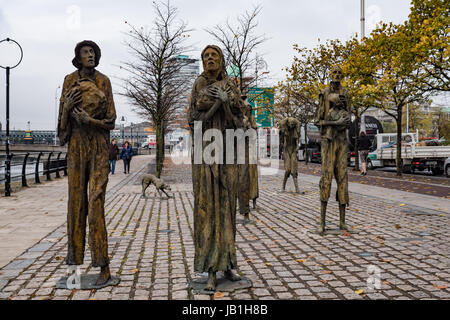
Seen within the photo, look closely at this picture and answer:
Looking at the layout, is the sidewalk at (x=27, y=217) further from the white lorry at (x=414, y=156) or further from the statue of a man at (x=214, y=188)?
the white lorry at (x=414, y=156)

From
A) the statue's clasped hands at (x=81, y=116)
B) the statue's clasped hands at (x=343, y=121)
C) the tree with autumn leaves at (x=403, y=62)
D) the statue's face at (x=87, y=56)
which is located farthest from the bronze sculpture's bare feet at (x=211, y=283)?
the tree with autumn leaves at (x=403, y=62)

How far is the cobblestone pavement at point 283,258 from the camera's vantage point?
434cm

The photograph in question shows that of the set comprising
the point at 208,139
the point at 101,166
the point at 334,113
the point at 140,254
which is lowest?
the point at 140,254

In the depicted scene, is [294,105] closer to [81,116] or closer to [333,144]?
[333,144]

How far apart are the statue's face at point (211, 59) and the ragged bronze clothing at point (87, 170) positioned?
3.81ft

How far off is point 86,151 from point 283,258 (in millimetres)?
2932

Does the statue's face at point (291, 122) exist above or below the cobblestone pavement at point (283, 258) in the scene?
above

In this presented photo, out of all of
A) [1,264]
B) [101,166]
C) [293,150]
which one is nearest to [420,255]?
[101,166]

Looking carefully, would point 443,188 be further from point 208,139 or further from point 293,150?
point 208,139

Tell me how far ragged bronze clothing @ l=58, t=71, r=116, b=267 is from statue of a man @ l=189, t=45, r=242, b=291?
1.01 meters

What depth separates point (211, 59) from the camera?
4.20 m
